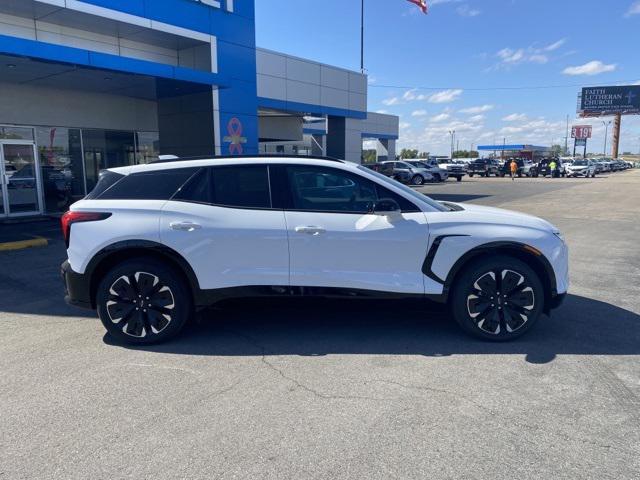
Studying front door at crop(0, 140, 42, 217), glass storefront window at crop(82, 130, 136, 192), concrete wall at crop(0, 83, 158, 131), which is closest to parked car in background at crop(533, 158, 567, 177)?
concrete wall at crop(0, 83, 158, 131)

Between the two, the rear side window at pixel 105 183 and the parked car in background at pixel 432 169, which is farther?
the parked car in background at pixel 432 169

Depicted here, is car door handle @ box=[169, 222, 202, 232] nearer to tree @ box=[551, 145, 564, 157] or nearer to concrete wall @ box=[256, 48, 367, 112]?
concrete wall @ box=[256, 48, 367, 112]

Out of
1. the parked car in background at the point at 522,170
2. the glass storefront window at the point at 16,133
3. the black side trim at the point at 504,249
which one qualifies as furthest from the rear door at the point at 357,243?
the parked car in background at the point at 522,170

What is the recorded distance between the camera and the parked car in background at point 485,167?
47281mm

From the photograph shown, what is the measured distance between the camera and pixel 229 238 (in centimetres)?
444

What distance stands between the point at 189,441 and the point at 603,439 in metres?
2.57

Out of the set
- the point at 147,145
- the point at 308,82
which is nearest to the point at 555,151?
the point at 308,82

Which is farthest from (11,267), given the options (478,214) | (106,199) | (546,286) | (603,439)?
(603,439)

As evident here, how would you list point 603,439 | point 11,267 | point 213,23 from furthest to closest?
1. point 213,23
2. point 11,267
3. point 603,439

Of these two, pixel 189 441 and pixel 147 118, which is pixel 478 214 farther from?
pixel 147 118

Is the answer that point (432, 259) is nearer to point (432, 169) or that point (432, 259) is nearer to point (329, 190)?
point (329, 190)

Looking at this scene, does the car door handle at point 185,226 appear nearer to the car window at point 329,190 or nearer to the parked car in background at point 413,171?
the car window at point 329,190

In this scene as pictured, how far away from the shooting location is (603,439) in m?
2.99

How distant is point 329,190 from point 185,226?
4.58 ft
